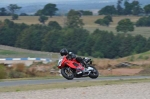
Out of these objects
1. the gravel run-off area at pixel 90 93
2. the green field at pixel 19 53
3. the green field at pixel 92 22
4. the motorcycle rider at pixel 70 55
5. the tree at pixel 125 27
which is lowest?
the green field at pixel 19 53

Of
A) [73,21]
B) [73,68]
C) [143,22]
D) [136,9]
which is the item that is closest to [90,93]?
[73,68]

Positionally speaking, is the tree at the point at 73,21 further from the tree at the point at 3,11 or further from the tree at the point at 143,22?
the tree at the point at 3,11

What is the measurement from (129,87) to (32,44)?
50064mm

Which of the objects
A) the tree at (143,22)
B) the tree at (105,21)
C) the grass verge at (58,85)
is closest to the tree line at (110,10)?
the tree at (105,21)

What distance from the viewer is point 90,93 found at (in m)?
Result: 17.5

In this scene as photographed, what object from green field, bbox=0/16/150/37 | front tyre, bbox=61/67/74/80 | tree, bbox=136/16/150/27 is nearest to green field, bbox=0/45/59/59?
green field, bbox=0/16/150/37

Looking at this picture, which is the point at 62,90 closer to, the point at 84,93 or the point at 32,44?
the point at 84,93

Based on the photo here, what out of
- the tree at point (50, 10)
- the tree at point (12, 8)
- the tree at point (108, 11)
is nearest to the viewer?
the tree at point (50, 10)

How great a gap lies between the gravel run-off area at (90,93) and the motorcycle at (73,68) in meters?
3.17

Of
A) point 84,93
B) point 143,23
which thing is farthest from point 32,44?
point 84,93

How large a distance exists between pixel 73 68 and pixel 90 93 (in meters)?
4.78

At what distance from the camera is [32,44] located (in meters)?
68.7

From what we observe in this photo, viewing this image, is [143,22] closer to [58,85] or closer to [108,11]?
[108,11]

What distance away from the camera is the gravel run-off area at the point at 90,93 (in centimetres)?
1672
